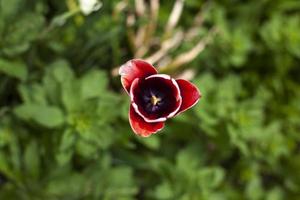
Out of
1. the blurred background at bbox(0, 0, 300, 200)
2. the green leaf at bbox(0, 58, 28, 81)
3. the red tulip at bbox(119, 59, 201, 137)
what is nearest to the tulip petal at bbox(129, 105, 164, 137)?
the red tulip at bbox(119, 59, 201, 137)

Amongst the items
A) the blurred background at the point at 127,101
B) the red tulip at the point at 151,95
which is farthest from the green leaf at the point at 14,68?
the red tulip at the point at 151,95

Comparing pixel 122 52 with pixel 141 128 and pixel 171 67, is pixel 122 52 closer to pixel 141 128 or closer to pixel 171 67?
pixel 171 67

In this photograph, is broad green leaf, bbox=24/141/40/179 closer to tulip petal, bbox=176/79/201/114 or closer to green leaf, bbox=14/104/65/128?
green leaf, bbox=14/104/65/128

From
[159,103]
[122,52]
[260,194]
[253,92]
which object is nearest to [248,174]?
[260,194]

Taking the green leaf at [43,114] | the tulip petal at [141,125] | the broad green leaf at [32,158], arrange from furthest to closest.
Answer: the broad green leaf at [32,158] < the green leaf at [43,114] < the tulip petal at [141,125]

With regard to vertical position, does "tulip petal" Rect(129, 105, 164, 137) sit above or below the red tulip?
below

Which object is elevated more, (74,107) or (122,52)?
(122,52)

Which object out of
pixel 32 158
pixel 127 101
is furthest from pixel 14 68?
pixel 127 101

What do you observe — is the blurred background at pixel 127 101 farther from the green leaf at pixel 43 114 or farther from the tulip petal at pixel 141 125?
the tulip petal at pixel 141 125
